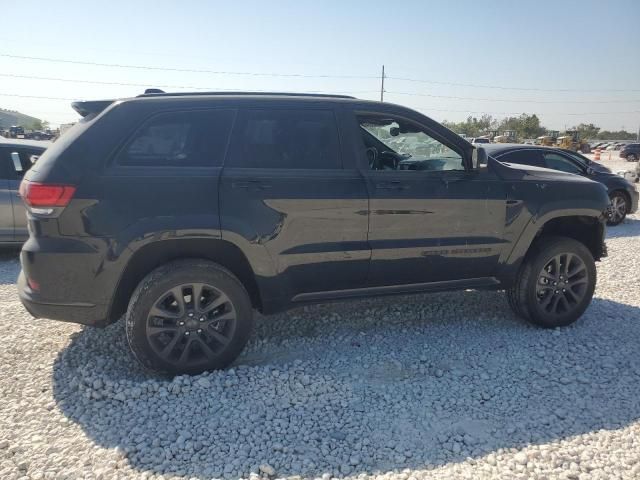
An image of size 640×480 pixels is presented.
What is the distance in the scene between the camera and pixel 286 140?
338cm

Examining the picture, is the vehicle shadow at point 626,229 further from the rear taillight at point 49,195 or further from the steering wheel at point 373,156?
the rear taillight at point 49,195

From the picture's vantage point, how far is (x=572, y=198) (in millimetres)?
4004

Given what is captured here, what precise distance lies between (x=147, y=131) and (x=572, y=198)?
11.5ft

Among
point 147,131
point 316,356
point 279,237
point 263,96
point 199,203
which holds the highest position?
point 263,96

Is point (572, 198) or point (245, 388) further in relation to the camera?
point (572, 198)

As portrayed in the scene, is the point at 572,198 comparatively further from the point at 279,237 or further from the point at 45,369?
the point at 45,369

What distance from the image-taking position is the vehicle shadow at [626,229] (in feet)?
27.4

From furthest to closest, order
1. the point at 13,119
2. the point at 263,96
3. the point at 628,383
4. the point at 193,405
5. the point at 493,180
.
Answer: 1. the point at 13,119
2. the point at 493,180
3. the point at 263,96
4. the point at 628,383
5. the point at 193,405

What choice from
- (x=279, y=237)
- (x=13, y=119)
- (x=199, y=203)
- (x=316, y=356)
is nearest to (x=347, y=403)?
(x=316, y=356)

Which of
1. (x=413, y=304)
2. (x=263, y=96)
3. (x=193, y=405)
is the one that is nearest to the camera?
(x=193, y=405)

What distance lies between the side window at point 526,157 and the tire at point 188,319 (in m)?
6.23

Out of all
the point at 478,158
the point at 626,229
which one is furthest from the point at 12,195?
the point at 626,229

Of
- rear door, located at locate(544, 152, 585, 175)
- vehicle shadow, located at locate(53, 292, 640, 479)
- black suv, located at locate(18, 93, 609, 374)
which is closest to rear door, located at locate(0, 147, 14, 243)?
vehicle shadow, located at locate(53, 292, 640, 479)

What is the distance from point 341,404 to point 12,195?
17.6 ft
